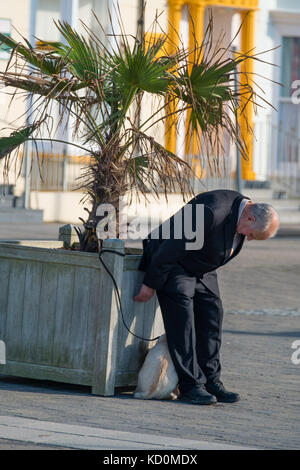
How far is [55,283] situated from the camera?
22.3 feet

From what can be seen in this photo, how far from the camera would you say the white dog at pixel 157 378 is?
21.8 feet

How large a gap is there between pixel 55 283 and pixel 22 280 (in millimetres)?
252

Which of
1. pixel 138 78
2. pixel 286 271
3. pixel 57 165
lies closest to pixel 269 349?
pixel 138 78

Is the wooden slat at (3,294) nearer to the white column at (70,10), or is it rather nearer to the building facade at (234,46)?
the building facade at (234,46)

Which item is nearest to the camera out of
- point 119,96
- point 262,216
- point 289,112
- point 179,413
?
point 179,413

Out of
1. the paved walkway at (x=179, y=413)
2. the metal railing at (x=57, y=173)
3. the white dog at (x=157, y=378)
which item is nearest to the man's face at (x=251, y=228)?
the white dog at (x=157, y=378)

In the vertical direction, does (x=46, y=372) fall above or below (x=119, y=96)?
below

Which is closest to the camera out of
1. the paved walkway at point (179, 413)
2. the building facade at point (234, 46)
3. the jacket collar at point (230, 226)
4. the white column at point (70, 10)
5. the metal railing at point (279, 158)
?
the paved walkway at point (179, 413)

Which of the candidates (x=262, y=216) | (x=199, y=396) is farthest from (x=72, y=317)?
(x=262, y=216)

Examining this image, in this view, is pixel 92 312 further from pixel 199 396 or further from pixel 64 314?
pixel 199 396

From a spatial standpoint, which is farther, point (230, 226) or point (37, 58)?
point (37, 58)

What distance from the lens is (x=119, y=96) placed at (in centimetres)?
709

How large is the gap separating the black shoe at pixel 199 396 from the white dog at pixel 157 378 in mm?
121

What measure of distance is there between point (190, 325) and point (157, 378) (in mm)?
390
